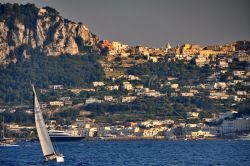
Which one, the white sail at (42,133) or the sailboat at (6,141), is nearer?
the white sail at (42,133)

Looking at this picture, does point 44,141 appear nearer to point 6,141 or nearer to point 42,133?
point 42,133

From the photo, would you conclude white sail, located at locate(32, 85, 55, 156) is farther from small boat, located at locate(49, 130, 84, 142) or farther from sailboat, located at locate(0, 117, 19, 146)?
small boat, located at locate(49, 130, 84, 142)

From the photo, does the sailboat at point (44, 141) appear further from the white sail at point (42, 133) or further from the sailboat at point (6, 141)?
the sailboat at point (6, 141)

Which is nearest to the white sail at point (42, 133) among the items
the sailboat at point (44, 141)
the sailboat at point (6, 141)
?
the sailboat at point (44, 141)

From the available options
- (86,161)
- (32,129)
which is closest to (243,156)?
(86,161)

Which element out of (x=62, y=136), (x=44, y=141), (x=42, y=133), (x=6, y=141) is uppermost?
(x=42, y=133)

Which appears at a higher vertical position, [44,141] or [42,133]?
[42,133]

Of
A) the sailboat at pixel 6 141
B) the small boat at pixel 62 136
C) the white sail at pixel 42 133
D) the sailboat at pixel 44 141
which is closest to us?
the white sail at pixel 42 133

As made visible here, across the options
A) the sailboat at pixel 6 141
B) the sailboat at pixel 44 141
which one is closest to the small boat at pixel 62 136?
the sailboat at pixel 6 141

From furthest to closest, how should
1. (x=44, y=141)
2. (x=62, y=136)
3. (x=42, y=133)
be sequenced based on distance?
(x=62, y=136) < (x=44, y=141) < (x=42, y=133)

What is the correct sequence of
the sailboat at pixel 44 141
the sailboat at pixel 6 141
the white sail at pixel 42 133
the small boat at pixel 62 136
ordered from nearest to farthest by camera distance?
the white sail at pixel 42 133 < the sailboat at pixel 44 141 < the sailboat at pixel 6 141 < the small boat at pixel 62 136

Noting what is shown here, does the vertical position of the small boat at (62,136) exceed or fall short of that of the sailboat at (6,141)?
it exceeds it

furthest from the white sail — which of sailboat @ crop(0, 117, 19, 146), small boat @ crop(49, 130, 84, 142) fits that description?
small boat @ crop(49, 130, 84, 142)

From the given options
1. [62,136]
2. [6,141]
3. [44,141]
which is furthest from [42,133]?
[62,136]
